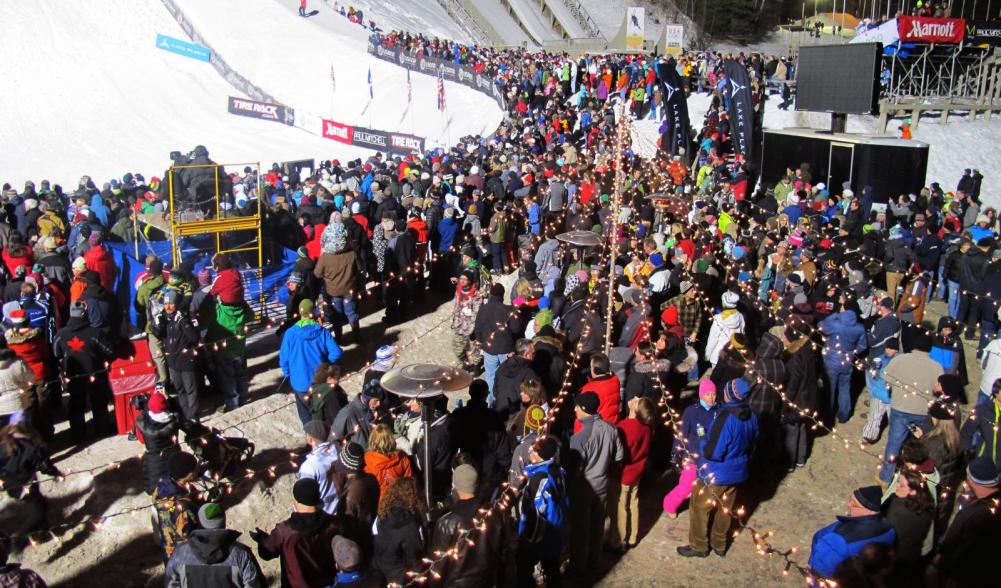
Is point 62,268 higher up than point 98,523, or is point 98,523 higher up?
point 62,268

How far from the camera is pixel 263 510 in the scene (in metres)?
8.28

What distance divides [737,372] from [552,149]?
49.6 feet

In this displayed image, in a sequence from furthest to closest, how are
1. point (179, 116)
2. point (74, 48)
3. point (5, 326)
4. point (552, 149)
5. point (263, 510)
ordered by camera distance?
point (74, 48), point (179, 116), point (552, 149), point (5, 326), point (263, 510)

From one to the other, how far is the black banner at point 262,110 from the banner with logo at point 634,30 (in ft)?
65.5

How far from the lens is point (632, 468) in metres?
7.44

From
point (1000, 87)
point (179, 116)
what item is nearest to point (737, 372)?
point (1000, 87)

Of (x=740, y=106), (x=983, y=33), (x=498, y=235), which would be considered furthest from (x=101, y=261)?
(x=983, y=33)

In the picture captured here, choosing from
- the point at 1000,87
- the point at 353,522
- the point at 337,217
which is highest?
the point at 1000,87

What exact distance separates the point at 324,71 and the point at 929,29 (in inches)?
948

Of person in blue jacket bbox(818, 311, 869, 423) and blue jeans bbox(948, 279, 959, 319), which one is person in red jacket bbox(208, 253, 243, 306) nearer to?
person in blue jacket bbox(818, 311, 869, 423)

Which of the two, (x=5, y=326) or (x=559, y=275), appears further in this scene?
(x=559, y=275)

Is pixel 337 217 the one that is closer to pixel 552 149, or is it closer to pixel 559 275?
pixel 559 275

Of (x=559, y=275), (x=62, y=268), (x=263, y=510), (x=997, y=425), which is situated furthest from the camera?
(x=559, y=275)

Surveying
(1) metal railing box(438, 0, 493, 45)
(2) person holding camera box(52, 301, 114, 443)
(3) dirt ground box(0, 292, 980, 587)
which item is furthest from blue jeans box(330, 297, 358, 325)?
(1) metal railing box(438, 0, 493, 45)
